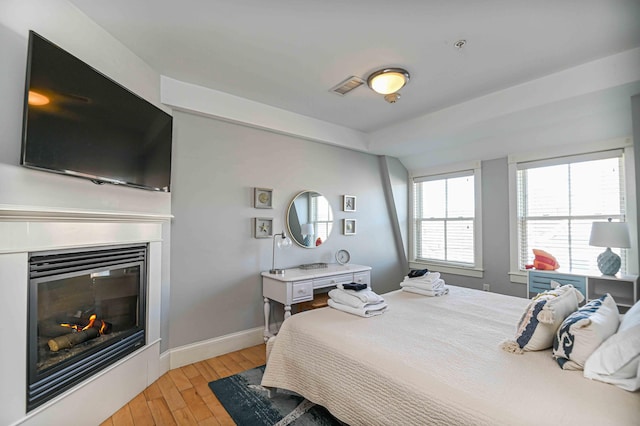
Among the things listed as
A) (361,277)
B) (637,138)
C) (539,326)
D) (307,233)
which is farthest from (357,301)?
(637,138)

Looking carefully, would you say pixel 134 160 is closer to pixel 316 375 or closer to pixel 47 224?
pixel 47 224

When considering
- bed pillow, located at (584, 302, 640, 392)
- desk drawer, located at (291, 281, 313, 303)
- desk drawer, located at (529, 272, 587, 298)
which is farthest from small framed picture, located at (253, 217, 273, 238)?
desk drawer, located at (529, 272, 587, 298)

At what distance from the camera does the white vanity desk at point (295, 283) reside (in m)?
2.96

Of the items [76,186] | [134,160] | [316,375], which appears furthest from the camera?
[134,160]

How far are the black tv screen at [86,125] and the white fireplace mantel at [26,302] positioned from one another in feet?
0.89

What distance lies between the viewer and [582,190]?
329cm

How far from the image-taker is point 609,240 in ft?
9.14

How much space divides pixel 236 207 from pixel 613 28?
327cm

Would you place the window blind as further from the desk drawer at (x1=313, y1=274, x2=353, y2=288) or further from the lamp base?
the desk drawer at (x1=313, y1=274, x2=353, y2=288)

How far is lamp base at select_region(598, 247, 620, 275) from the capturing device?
285 cm

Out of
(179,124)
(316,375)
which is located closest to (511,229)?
(316,375)

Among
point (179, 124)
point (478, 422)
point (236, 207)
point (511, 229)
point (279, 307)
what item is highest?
point (179, 124)

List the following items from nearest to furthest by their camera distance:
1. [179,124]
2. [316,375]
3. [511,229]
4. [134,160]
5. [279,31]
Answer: [316,375] → [279,31] → [134,160] → [179,124] → [511,229]

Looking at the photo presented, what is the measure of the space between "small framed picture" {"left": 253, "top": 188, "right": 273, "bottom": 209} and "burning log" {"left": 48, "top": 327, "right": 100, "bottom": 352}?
5.65 feet
